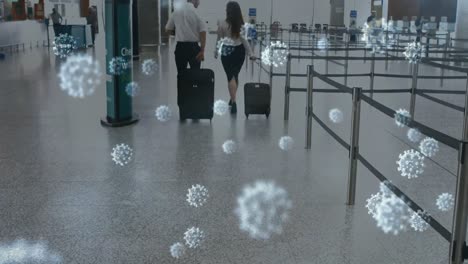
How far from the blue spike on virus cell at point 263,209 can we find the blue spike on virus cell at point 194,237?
24 cm

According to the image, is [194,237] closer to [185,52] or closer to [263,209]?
[263,209]

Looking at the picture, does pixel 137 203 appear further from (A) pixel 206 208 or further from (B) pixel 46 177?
(B) pixel 46 177

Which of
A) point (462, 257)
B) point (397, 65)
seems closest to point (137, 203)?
point (462, 257)

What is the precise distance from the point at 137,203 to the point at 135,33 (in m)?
10.6

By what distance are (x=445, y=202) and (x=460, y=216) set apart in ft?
4.99

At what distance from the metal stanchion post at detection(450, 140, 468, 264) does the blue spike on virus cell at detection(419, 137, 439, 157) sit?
2869mm

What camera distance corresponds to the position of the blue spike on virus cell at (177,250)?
277 cm

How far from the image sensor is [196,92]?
20.1 feet

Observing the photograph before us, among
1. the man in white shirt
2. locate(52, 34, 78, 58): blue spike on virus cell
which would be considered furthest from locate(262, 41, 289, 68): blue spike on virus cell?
locate(52, 34, 78, 58): blue spike on virus cell

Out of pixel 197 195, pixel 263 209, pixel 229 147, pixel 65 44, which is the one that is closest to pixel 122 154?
pixel 229 147

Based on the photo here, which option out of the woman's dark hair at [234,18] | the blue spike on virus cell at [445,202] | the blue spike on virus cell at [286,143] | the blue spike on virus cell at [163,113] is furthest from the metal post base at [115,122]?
the blue spike on virus cell at [445,202]

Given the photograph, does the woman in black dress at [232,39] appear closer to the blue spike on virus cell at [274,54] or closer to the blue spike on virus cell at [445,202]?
the blue spike on virus cell at [274,54]

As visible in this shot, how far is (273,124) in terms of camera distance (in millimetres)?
6121

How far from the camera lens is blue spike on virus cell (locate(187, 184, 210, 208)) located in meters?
3.55
